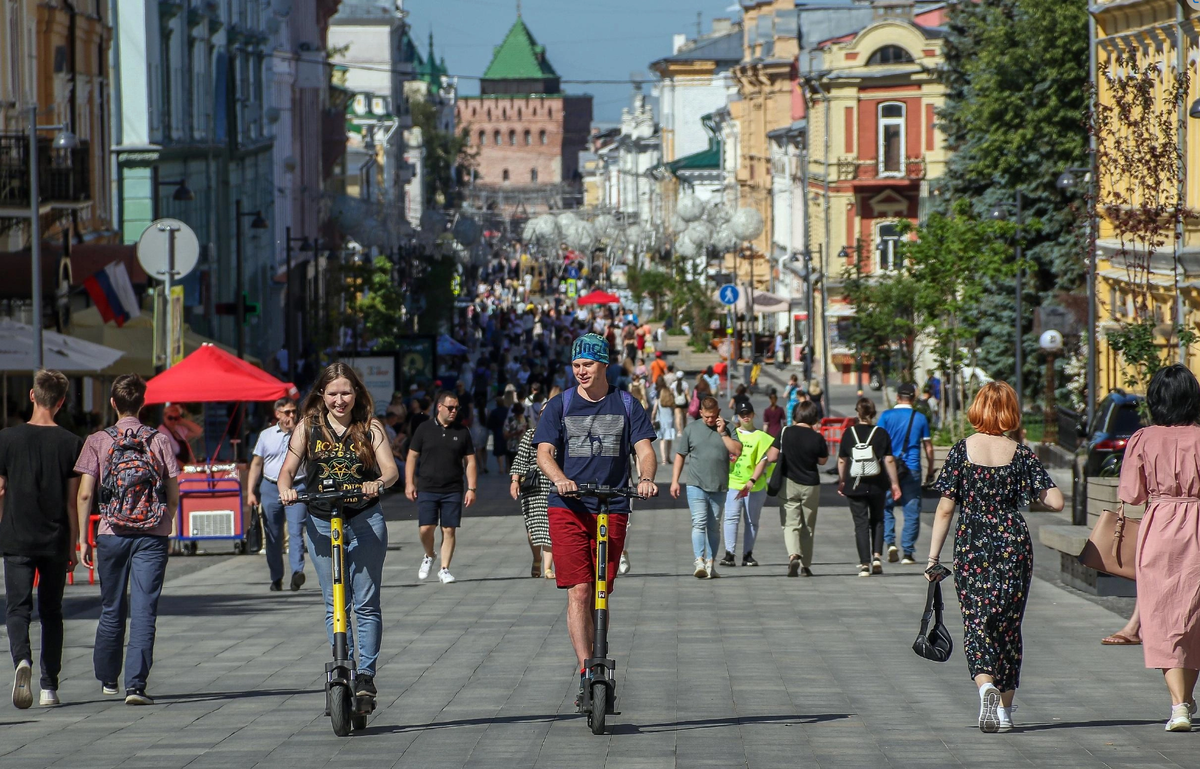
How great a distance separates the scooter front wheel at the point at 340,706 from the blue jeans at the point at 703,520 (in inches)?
345

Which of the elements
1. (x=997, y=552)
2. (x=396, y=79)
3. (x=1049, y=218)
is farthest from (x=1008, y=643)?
(x=396, y=79)

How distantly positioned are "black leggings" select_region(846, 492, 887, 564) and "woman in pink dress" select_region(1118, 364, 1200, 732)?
8.53 m

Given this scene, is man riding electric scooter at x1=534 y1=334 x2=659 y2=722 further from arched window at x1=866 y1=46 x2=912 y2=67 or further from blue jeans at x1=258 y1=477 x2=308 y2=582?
arched window at x1=866 y1=46 x2=912 y2=67

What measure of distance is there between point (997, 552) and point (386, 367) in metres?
27.1

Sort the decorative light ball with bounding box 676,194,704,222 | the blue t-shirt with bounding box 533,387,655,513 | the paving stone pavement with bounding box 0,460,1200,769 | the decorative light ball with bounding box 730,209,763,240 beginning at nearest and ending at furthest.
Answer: the paving stone pavement with bounding box 0,460,1200,769 < the blue t-shirt with bounding box 533,387,655,513 < the decorative light ball with bounding box 730,209,763,240 < the decorative light ball with bounding box 676,194,704,222

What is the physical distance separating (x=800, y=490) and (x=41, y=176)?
12.9 metres

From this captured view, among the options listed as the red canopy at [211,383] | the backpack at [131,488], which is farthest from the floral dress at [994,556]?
the red canopy at [211,383]

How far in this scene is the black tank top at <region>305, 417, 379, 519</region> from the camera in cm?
855

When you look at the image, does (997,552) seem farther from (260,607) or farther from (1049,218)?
(1049,218)

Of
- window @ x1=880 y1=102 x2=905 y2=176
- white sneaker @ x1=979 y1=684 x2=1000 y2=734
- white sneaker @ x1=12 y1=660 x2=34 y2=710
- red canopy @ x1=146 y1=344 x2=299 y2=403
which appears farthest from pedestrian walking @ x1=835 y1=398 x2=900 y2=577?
window @ x1=880 y1=102 x2=905 y2=176

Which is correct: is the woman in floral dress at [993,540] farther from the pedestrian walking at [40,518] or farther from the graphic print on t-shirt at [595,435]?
the pedestrian walking at [40,518]

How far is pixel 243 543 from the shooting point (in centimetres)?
2003

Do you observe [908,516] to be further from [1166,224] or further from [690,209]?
[690,209]

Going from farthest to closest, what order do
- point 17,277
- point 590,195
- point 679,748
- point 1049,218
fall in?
point 590,195 < point 1049,218 < point 17,277 < point 679,748
